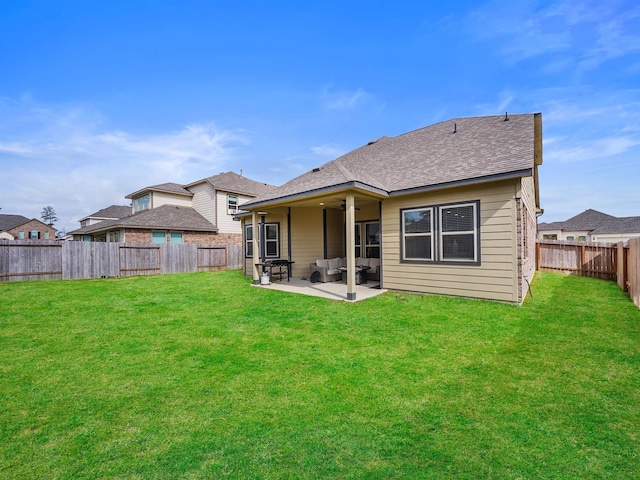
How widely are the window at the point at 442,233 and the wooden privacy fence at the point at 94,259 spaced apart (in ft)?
41.7

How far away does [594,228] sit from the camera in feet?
121

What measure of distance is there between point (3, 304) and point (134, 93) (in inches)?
329

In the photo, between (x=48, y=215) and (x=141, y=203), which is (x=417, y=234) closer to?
(x=141, y=203)

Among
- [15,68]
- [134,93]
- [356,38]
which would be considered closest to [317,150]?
[356,38]

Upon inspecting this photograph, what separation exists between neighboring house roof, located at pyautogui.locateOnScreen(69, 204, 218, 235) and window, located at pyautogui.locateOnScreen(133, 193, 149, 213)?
5.81 feet

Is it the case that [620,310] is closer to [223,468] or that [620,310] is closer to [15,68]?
[223,468]

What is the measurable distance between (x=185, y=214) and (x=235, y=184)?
4.40 m

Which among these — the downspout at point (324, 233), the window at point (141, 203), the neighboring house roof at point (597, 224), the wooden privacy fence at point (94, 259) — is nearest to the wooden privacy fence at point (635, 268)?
the downspout at point (324, 233)

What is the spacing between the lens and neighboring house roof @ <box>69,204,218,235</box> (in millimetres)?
17688

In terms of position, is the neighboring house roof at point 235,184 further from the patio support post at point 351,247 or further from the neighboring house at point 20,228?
the neighboring house at point 20,228

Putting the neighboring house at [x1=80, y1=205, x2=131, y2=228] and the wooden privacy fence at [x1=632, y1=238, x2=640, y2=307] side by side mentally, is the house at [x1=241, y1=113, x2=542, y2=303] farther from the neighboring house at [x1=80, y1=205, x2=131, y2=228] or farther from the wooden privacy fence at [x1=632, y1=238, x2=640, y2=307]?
the neighboring house at [x1=80, y1=205, x2=131, y2=228]

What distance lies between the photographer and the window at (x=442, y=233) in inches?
283

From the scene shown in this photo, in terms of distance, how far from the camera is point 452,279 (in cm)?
749

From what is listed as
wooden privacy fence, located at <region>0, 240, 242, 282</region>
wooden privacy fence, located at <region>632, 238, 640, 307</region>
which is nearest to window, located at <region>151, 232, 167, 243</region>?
wooden privacy fence, located at <region>0, 240, 242, 282</region>
